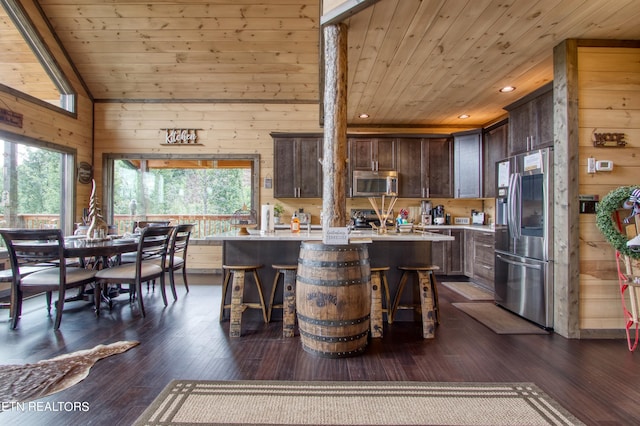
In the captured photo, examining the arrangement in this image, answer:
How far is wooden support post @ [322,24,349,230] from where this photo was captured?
2574 millimetres

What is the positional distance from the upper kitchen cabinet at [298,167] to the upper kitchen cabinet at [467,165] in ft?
7.73

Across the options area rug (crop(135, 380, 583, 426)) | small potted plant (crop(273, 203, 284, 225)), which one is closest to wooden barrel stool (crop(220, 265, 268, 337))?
area rug (crop(135, 380, 583, 426))

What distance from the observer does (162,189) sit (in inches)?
235

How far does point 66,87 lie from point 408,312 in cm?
608

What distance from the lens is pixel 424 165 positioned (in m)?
5.50

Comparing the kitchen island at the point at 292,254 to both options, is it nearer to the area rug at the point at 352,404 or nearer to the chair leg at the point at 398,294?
the chair leg at the point at 398,294

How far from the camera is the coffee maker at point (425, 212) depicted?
5613 millimetres

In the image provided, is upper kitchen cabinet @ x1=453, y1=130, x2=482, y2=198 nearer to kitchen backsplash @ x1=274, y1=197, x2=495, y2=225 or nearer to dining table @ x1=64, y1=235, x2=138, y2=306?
kitchen backsplash @ x1=274, y1=197, x2=495, y2=225

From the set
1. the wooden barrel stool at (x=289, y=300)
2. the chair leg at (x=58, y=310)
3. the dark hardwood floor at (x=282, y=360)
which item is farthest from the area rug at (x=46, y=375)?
the wooden barrel stool at (x=289, y=300)

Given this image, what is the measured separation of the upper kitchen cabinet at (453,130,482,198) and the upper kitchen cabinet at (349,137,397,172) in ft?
3.53

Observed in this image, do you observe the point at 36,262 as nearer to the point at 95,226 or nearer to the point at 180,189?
the point at 95,226

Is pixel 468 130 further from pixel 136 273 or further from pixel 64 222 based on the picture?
pixel 64 222

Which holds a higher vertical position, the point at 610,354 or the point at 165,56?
the point at 165,56

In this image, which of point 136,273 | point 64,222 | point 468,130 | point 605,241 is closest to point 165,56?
point 64,222
